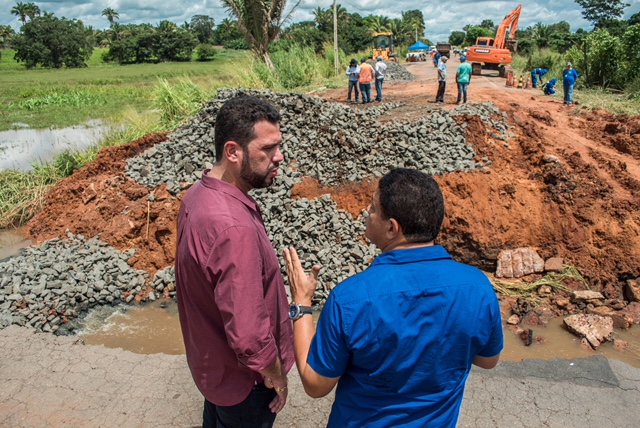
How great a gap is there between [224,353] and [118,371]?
2.89 meters

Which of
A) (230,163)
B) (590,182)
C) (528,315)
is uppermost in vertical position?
(230,163)

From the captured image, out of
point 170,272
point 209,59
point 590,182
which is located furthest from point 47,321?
point 209,59

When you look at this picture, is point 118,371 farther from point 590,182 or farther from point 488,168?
point 590,182

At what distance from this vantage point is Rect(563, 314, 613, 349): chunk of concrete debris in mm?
4977

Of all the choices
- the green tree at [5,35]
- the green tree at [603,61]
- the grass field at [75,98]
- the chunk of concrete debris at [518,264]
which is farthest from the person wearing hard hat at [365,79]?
the green tree at [5,35]

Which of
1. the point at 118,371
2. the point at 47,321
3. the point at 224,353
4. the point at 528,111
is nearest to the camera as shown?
the point at 224,353

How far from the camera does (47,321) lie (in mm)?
5336

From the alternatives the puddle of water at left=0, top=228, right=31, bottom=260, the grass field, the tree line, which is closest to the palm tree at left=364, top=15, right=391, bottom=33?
the tree line

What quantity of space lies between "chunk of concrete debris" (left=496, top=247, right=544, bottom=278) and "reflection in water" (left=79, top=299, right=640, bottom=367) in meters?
1.00

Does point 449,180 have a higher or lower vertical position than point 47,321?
higher

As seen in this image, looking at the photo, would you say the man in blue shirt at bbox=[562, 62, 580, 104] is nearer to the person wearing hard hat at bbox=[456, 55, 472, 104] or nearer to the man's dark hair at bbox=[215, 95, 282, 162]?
the person wearing hard hat at bbox=[456, 55, 472, 104]

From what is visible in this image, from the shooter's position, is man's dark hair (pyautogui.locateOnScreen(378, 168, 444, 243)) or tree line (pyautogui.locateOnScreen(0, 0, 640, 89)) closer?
man's dark hair (pyautogui.locateOnScreen(378, 168, 444, 243))

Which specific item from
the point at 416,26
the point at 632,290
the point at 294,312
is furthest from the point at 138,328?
the point at 416,26

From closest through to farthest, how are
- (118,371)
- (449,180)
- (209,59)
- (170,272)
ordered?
(118,371) < (170,272) < (449,180) < (209,59)
